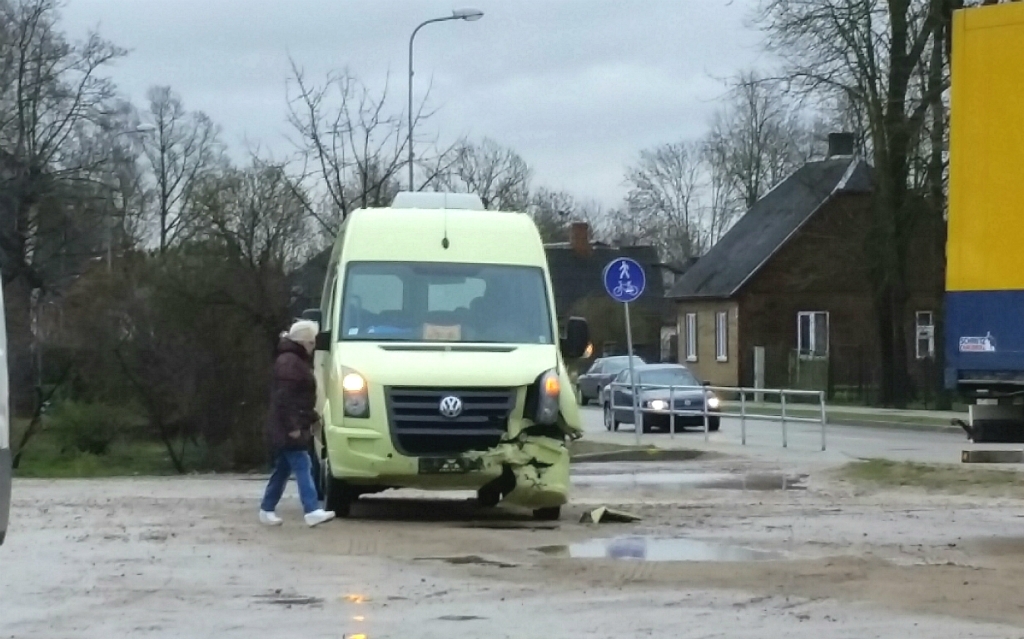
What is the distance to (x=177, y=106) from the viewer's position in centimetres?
10088

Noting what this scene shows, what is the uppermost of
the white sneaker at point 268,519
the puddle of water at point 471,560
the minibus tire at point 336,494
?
the minibus tire at point 336,494

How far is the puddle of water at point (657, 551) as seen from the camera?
1297 cm

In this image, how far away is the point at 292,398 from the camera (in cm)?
1563

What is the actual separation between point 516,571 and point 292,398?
13.6ft

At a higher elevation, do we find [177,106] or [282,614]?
[177,106]

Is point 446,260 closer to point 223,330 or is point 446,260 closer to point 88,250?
point 223,330

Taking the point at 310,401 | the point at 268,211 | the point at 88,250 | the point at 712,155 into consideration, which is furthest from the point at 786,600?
the point at 712,155

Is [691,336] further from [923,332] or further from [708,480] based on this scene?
[708,480]

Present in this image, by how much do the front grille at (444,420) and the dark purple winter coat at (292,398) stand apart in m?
0.82

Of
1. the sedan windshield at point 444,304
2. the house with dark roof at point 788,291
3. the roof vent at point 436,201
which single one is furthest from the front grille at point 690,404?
the sedan windshield at point 444,304

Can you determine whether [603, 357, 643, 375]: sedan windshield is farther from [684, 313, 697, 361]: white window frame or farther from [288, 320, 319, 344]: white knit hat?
[288, 320, 319, 344]: white knit hat

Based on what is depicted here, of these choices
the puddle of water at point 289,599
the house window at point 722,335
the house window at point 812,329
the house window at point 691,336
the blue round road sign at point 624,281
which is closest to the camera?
the puddle of water at point 289,599

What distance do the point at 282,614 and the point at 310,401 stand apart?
18.5ft

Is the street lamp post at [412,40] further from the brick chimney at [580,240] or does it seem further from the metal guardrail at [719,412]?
the brick chimney at [580,240]
